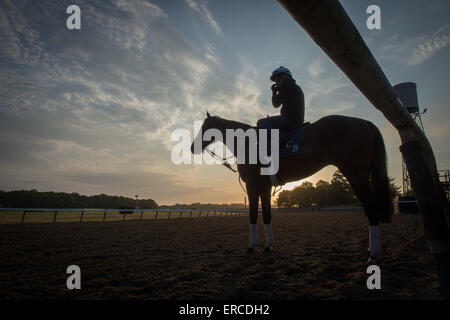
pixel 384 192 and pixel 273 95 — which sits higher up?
pixel 273 95

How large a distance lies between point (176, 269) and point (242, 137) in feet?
11.6

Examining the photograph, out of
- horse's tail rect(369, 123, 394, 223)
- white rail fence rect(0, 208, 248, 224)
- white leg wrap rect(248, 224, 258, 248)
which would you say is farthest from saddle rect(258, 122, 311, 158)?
white rail fence rect(0, 208, 248, 224)

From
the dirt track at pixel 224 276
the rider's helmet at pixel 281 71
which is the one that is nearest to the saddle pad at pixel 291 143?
the rider's helmet at pixel 281 71

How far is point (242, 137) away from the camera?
5.62 m

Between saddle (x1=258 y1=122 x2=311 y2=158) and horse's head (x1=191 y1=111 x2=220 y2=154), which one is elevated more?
horse's head (x1=191 y1=111 x2=220 y2=154)

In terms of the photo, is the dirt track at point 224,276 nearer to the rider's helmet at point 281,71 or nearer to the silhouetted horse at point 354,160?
the silhouetted horse at point 354,160

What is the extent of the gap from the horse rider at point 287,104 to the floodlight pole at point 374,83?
287 cm

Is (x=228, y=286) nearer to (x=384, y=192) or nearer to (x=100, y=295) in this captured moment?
(x=100, y=295)

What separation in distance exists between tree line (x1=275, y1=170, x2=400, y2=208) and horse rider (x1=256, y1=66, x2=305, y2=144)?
59.5m

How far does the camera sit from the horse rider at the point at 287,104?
479 centimetres

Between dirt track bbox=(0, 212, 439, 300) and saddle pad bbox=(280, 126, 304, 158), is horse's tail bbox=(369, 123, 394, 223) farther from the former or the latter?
saddle pad bbox=(280, 126, 304, 158)

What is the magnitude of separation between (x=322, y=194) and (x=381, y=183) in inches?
3015

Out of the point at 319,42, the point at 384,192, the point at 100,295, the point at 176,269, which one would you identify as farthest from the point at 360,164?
the point at 100,295

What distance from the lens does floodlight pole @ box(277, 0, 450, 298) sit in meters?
0.92
